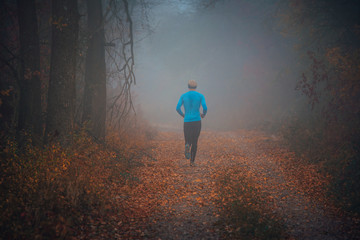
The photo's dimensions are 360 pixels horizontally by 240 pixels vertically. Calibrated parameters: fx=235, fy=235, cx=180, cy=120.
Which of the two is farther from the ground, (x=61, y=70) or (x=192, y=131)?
(x=61, y=70)

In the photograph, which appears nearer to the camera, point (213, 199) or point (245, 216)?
point (245, 216)

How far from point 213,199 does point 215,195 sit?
21 cm

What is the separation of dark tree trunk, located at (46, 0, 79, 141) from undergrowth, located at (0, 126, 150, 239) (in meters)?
0.51

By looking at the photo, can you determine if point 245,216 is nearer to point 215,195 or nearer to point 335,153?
point 215,195

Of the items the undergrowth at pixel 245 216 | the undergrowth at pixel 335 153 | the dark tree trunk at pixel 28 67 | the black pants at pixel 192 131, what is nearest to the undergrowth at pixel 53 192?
the dark tree trunk at pixel 28 67

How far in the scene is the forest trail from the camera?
3990 millimetres

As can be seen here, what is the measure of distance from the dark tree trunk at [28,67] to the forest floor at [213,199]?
11.0ft

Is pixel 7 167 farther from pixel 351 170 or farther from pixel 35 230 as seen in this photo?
pixel 351 170

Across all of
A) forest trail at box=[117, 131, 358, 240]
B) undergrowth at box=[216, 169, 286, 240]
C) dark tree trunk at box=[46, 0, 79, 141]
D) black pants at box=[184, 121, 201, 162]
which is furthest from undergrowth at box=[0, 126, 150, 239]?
black pants at box=[184, 121, 201, 162]

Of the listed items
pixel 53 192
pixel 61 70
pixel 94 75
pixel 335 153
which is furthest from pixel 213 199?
pixel 94 75

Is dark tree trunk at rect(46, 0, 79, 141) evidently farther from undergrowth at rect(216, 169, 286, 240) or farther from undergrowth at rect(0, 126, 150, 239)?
undergrowth at rect(216, 169, 286, 240)

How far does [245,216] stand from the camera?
411 cm

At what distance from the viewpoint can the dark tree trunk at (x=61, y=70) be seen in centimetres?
585

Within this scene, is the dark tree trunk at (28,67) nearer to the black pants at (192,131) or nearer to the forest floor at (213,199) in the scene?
the forest floor at (213,199)
